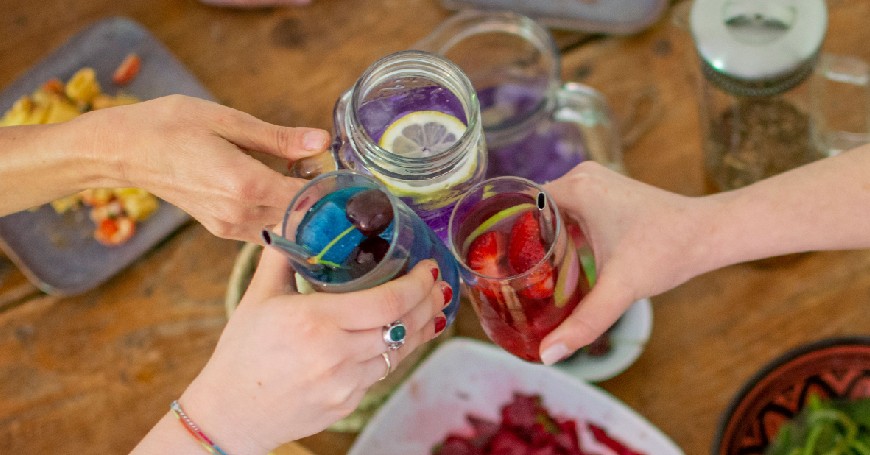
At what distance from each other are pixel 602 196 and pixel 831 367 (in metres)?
0.40

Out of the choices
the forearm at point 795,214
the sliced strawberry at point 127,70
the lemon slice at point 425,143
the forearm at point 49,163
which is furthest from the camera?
the sliced strawberry at point 127,70

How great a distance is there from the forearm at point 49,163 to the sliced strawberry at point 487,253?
1.60ft

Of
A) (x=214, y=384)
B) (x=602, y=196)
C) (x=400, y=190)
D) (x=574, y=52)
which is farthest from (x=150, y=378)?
(x=574, y=52)

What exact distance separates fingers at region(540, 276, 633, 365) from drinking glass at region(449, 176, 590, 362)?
4cm

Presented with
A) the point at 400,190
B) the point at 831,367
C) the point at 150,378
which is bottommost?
the point at 150,378

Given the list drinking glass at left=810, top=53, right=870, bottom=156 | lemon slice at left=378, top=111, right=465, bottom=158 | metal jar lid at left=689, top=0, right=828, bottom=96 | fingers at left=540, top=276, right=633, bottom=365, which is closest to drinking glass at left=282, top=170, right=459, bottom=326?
lemon slice at left=378, top=111, right=465, bottom=158

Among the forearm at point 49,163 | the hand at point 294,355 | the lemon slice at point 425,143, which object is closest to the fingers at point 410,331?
the hand at point 294,355

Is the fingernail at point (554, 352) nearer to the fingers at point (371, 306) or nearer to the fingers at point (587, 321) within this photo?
the fingers at point (587, 321)

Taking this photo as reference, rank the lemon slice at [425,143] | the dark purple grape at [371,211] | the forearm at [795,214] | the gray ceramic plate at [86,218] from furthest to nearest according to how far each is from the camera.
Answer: the gray ceramic plate at [86,218]
the forearm at [795,214]
the lemon slice at [425,143]
the dark purple grape at [371,211]

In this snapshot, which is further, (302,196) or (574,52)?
(574,52)

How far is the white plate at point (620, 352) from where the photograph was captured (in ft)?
3.72

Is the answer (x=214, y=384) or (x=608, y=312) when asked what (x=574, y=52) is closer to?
(x=608, y=312)

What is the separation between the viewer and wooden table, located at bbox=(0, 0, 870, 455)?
3.84 feet

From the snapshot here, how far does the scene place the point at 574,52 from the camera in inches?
53.4
